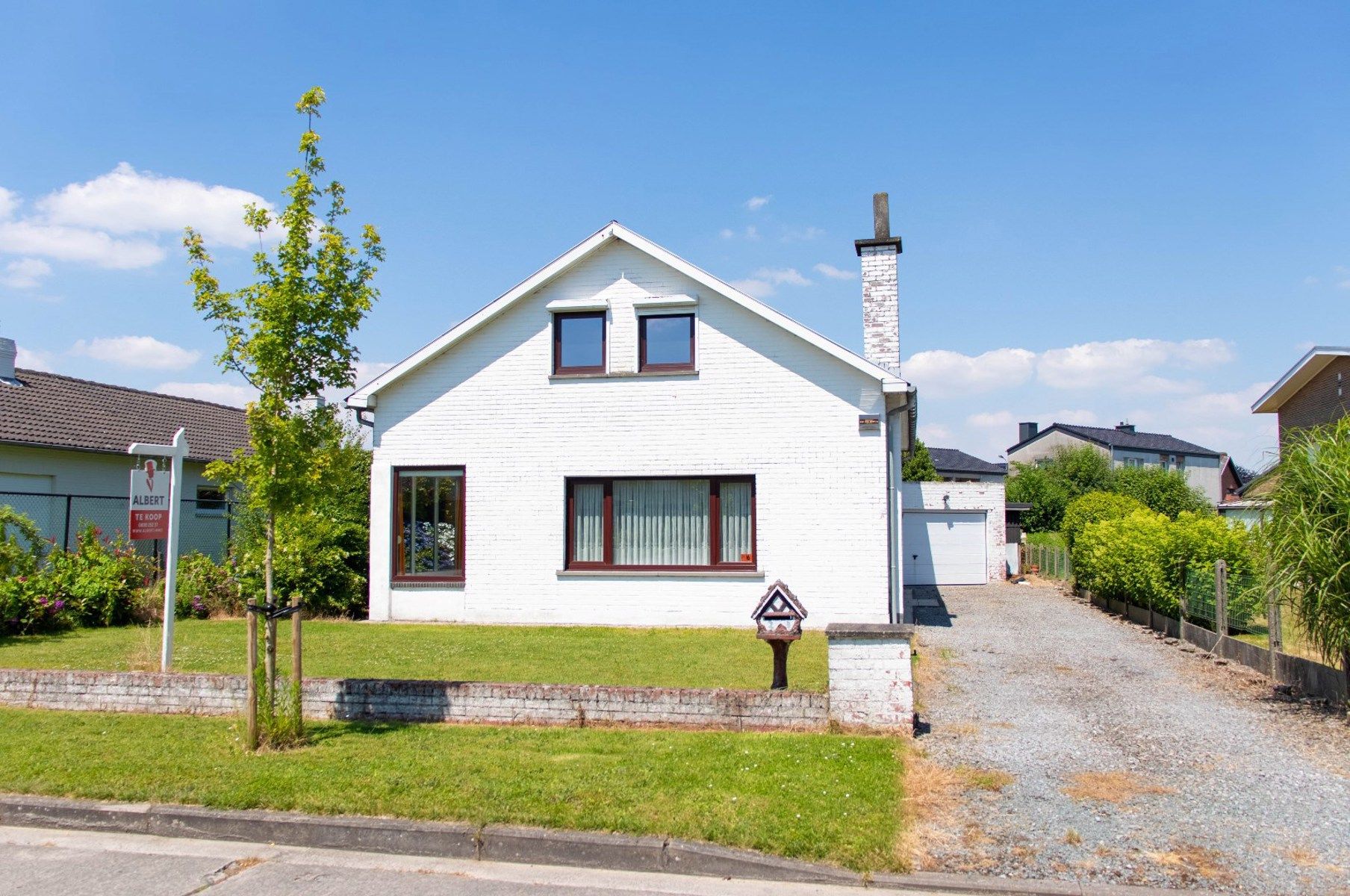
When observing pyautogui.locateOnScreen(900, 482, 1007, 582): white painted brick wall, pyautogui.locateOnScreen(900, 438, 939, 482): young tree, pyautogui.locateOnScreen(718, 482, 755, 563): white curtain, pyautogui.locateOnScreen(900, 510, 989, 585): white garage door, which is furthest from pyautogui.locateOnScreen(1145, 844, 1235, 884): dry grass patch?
pyautogui.locateOnScreen(900, 438, 939, 482): young tree

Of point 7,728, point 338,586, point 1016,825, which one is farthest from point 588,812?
point 338,586

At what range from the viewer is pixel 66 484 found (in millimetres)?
20547

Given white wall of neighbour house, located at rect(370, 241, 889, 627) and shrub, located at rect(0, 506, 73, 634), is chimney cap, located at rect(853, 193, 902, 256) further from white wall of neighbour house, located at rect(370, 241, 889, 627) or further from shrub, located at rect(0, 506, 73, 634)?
shrub, located at rect(0, 506, 73, 634)

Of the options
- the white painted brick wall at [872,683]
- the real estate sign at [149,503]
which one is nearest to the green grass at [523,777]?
the white painted brick wall at [872,683]

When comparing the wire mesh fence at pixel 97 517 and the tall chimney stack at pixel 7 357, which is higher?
the tall chimney stack at pixel 7 357

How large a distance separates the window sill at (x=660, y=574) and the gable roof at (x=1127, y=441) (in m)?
51.3

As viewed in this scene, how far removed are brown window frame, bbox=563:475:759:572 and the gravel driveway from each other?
145 inches

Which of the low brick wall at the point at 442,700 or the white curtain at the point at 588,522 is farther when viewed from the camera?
the white curtain at the point at 588,522

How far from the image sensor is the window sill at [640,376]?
51.1 feet

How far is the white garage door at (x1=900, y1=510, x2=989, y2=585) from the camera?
2758 cm

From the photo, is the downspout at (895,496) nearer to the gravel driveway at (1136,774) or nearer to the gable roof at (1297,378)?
the gravel driveway at (1136,774)

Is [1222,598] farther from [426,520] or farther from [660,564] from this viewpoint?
[426,520]

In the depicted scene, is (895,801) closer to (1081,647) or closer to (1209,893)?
(1209,893)

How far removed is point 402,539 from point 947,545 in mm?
16947
